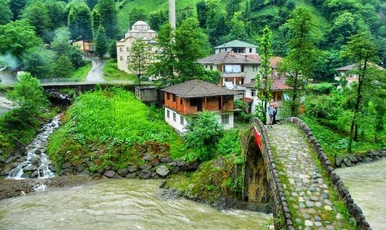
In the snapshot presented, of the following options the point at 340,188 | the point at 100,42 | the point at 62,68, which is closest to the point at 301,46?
the point at 340,188

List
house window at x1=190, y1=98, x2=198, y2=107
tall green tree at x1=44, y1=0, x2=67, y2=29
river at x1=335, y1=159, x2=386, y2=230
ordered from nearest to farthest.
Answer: river at x1=335, y1=159, x2=386, y2=230, house window at x1=190, y1=98, x2=198, y2=107, tall green tree at x1=44, y1=0, x2=67, y2=29

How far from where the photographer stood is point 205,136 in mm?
28797

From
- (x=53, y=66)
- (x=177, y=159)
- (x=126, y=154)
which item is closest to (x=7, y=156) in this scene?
(x=126, y=154)

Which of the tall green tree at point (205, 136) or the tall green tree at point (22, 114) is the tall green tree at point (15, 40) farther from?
the tall green tree at point (205, 136)

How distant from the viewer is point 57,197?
84.1ft

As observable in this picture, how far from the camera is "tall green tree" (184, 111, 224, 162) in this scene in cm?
2883

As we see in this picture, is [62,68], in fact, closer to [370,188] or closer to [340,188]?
[370,188]

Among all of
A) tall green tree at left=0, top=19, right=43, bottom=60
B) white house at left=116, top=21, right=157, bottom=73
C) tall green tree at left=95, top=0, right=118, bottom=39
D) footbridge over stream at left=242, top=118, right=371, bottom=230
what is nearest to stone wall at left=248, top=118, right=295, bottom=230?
footbridge over stream at left=242, top=118, right=371, bottom=230

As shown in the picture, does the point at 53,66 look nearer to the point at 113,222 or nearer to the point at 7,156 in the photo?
the point at 7,156

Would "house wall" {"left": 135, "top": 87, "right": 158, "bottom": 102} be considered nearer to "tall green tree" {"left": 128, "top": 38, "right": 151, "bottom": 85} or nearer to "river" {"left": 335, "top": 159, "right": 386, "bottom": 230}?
"tall green tree" {"left": 128, "top": 38, "right": 151, "bottom": 85}

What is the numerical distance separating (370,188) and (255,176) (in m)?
11.4

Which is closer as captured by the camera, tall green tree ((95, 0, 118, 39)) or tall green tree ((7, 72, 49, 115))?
tall green tree ((7, 72, 49, 115))

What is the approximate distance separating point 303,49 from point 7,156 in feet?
104

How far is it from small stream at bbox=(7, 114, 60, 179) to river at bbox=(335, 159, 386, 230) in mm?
26344
